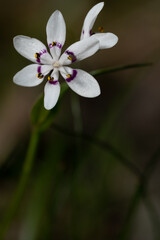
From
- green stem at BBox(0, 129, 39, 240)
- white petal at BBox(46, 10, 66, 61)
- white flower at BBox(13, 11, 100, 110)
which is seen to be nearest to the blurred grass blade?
green stem at BBox(0, 129, 39, 240)

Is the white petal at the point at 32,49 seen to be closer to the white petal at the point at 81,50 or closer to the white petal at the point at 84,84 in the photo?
the white petal at the point at 81,50

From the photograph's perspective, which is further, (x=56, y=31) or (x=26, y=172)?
(x=26, y=172)

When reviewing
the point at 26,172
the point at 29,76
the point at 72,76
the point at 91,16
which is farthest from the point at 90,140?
the point at 91,16

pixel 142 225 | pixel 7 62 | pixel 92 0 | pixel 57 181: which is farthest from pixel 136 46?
pixel 57 181

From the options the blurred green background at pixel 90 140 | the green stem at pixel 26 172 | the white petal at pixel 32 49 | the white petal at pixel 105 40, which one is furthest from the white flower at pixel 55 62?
the blurred green background at pixel 90 140

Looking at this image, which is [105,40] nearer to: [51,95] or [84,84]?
[84,84]
